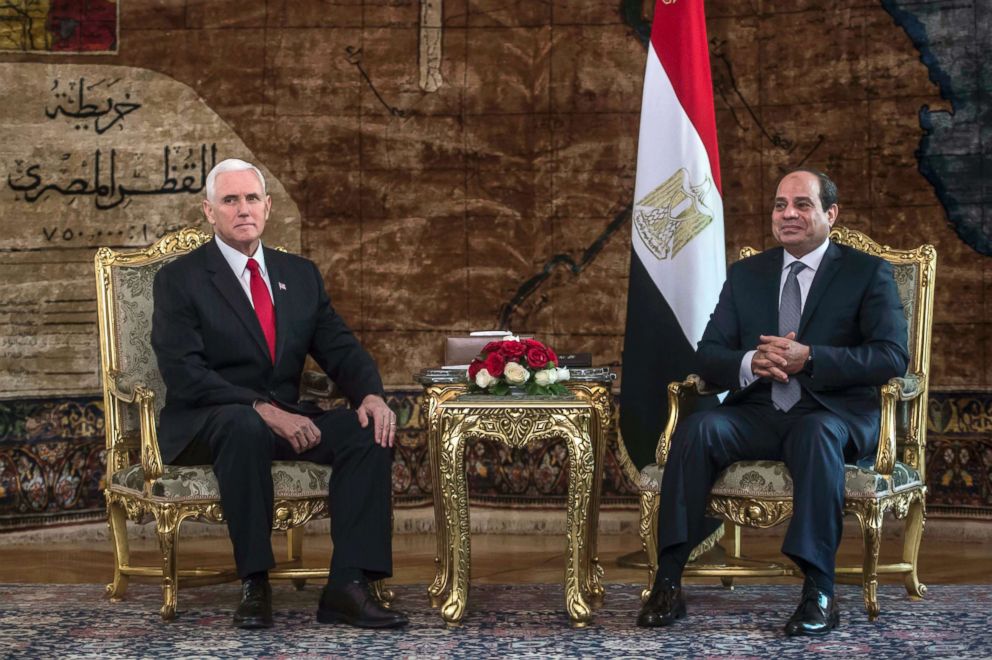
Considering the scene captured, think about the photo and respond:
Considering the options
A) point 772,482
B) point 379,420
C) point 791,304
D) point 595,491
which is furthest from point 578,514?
point 791,304

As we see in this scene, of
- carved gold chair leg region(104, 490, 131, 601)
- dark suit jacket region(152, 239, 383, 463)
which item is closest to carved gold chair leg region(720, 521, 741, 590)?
dark suit jacket region(152, 239, 383, 463)

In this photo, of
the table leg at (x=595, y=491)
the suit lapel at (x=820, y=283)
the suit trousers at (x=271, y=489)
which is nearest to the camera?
the suit trousers at (x=271, y=489)

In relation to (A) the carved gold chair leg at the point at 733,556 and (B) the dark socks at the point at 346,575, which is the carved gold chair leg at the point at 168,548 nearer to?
(B) the dark socks at the point at 346,575

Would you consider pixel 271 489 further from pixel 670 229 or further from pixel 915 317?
pixel 915 317

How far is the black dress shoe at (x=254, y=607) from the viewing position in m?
3.88

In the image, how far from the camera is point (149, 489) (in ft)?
13.3

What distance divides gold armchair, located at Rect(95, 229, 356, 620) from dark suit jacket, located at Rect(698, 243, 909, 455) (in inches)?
57.3

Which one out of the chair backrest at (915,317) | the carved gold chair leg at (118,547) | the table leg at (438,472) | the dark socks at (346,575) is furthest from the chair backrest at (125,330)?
the chair backrest at (915,317)

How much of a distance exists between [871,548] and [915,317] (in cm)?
106

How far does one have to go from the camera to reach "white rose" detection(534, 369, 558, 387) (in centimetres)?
399

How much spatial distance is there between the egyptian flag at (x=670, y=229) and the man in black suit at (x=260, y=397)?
4.39 feet

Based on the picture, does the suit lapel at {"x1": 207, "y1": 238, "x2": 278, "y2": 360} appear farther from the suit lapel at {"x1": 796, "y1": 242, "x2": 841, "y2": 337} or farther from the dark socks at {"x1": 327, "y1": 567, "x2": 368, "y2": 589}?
the suit lapel at {"x1": 796, "y1": 242, "x2": 841, "y2": 337}

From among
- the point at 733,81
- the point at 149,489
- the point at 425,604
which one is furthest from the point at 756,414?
the point at 733,81

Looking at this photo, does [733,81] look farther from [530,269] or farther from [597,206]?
[530,269]
